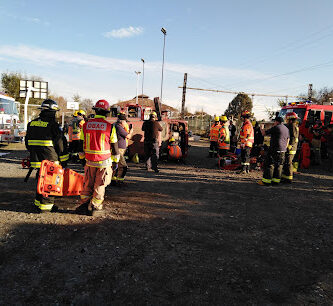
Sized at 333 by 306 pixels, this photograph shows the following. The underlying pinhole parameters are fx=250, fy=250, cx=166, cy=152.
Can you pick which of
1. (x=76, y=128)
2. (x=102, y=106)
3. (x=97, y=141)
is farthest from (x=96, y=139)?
(x=76, y=128)

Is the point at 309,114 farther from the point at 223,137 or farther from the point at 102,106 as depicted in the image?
the point at 102,106

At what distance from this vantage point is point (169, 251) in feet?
10.6

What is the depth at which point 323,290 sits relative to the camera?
101 inches

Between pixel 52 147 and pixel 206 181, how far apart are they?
4.55 meters

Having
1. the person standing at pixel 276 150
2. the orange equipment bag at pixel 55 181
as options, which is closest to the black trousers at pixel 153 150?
the person standing at pixel 276 150

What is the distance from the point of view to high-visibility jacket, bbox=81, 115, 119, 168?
429cm

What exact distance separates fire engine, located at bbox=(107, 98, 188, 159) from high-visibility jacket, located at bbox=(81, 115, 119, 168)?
5.47 metres

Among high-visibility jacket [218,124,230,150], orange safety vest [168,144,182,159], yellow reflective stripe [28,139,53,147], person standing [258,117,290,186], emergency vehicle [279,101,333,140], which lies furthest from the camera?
emergency vehicle [279,101,333,140]

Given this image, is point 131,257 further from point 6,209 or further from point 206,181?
point 206,181

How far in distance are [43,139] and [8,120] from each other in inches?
426

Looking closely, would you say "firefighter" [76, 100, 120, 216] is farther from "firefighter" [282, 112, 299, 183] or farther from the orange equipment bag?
"firefighter" [282, 112, 299, 183]

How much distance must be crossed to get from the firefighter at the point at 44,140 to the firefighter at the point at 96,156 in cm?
45

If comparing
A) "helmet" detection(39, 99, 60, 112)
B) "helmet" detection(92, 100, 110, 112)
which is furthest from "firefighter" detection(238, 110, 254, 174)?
"helmet" detection(39, 99, 60, 112)

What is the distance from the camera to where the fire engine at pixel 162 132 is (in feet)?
33.1
